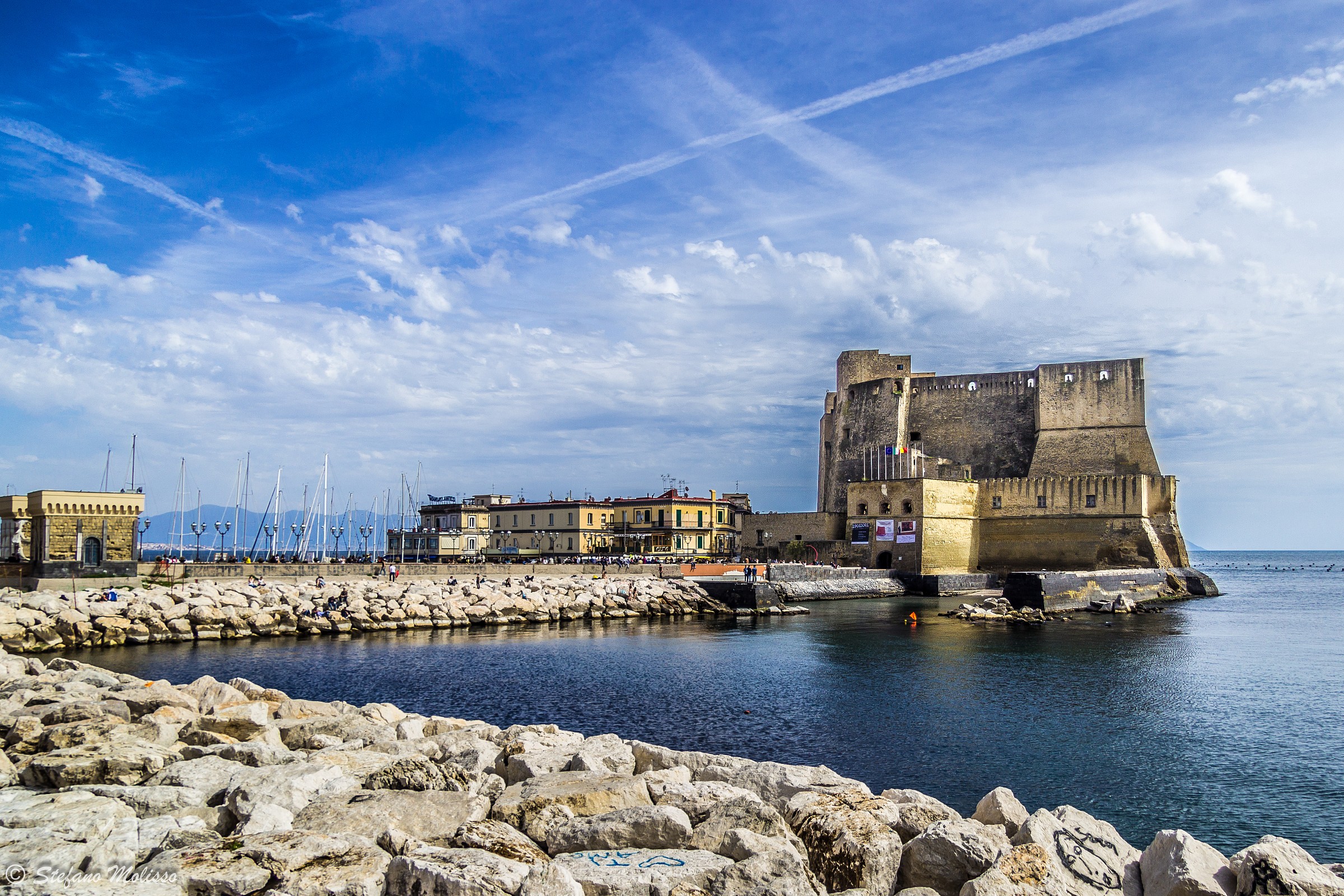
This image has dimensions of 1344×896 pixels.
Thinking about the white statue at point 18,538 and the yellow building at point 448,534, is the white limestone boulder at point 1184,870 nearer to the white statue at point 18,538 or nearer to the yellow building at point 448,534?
the white statue at point 18,538

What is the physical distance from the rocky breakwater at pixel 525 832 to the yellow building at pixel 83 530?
72.8 feet

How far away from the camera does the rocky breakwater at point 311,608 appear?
19.8 meters

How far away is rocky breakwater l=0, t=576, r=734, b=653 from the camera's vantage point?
19812mm

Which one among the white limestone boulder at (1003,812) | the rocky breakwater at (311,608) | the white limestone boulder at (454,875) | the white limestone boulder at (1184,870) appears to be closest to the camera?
the white limestone boulder at (454,875)

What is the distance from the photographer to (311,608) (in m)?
23.8

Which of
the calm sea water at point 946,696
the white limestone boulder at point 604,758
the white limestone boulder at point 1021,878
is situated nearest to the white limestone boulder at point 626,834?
the white limestone boulder at point 1021,878

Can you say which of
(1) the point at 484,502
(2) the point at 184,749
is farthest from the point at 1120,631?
(1) the point at 484,502

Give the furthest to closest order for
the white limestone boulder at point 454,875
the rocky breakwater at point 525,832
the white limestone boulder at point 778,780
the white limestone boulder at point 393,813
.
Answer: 1. the white limestone boulder at point 778,780
2. the white limestone boulder at point 393,813
3. the rocky breakwater at point 525,832
4. the white limestone boulder at point 454,875

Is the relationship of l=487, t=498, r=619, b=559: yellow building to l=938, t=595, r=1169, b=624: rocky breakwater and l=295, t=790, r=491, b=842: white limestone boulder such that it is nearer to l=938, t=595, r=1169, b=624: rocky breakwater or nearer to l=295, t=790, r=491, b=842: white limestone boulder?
l=938, t=595, r=1169, b=624: rocky breakwater

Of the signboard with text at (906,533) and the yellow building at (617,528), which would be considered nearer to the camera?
the signboard with text at (906,533)

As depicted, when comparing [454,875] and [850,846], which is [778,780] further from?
[454,875]

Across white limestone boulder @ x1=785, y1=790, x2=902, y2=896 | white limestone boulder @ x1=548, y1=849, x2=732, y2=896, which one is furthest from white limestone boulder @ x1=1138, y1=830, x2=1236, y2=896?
white limestone boulder @ x1=548, y1=849, x2=732, y2=896

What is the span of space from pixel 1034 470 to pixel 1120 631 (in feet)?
63.1

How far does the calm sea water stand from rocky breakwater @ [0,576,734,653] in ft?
3.40
